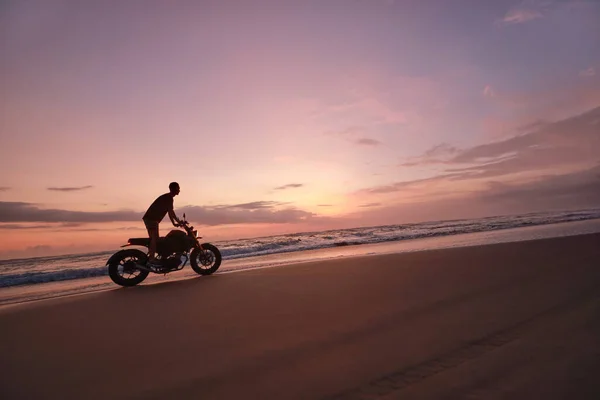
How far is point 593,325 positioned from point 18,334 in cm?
699

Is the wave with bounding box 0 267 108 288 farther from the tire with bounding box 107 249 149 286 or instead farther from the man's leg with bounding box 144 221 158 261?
the man's leg with bounding box 144 221 158 261

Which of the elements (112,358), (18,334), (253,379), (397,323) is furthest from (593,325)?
(18,334)

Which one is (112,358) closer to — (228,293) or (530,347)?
(228,293)

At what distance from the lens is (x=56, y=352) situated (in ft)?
13.0

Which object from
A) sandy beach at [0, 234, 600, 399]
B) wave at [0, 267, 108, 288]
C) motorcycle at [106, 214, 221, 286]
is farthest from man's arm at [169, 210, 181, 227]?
wave at [0, 267, 108, 288]

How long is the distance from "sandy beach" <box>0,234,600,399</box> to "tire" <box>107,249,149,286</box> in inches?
81.5

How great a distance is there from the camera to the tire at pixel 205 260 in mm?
9938

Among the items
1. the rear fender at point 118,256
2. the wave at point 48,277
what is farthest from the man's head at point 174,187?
the wave at point 48,277

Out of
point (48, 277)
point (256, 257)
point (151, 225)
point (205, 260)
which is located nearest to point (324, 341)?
point (151, 225)

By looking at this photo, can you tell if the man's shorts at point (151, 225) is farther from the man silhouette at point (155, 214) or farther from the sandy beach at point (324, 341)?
the sandy beach at point (324, 341)

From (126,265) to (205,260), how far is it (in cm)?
207

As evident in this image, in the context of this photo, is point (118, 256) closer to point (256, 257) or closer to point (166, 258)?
point (166, 258)

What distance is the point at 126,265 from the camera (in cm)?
909

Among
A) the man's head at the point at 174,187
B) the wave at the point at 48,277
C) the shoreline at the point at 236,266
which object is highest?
the man's head at the point at 174,187
